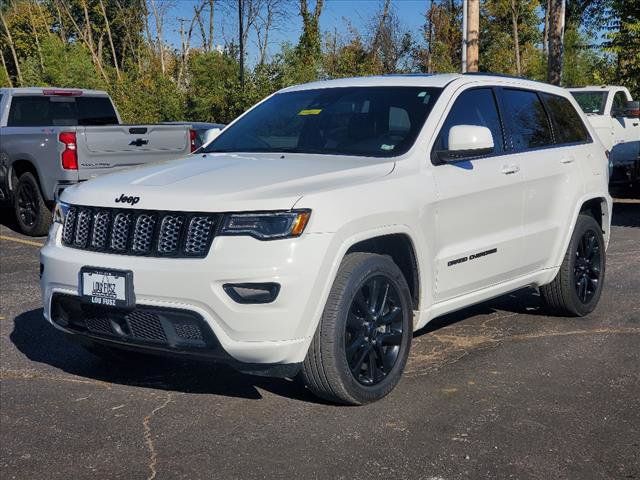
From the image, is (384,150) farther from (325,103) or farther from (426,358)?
(426,358)

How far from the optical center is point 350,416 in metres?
4.43

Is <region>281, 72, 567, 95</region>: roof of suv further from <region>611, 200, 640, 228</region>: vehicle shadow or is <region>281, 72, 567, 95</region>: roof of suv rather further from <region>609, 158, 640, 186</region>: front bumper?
<region>609, 158, 640, 186</region>: front bumper

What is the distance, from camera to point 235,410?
457cm

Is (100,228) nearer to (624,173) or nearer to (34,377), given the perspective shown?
(34,377)

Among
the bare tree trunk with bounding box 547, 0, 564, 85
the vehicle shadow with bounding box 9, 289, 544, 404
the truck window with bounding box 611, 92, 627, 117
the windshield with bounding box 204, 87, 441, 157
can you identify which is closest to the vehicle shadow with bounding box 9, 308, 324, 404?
the vehicle shadow with bounding box 9, 289, 544, 404

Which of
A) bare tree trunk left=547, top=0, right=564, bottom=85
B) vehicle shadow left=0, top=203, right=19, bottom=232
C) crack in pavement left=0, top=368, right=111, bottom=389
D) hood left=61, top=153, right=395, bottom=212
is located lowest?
crack in pavement left=0, top=368, right=111, bottom=389

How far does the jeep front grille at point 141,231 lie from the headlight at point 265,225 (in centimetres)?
7

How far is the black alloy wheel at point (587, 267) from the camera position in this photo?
6.50 m

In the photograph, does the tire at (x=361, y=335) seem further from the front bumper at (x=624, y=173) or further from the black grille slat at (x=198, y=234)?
the front bumper at (x=624, y=173)

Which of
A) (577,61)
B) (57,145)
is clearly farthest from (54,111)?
(577,61)

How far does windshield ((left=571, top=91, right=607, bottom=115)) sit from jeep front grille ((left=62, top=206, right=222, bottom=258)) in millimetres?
13055

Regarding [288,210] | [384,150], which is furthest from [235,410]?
[384,150]

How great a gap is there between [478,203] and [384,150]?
0.68 metres

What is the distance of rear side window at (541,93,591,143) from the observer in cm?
639
